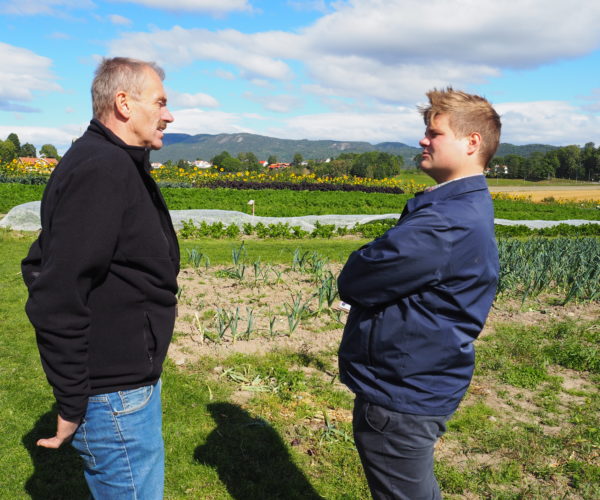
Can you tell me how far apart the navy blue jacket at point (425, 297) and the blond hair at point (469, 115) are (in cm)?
16

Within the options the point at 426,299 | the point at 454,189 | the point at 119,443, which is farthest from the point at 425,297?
the point at 119,443

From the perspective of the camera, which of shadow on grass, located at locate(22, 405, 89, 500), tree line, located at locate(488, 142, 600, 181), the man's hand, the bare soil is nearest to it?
the man's hand

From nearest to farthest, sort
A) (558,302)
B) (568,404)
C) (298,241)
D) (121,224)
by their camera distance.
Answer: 1. (121,224)
2. (568,404)
3. (558,302)
4. (298,241)

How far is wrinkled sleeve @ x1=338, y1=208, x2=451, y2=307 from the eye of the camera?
5.88 feet

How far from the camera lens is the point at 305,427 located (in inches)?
148

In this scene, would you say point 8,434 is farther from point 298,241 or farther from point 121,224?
point 298,241

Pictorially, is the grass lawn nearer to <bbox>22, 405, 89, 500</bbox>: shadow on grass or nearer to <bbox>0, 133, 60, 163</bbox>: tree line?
<bbox>22, 405, 89, 500</bbox>: shadow on grass

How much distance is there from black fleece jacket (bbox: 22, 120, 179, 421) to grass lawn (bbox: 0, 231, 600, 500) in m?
1.75

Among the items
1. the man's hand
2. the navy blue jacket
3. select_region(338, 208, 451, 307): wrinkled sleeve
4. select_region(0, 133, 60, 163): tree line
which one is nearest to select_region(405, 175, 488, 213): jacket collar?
the navy blue jacket

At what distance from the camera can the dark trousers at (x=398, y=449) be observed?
1913 millimetres

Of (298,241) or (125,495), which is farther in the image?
(298,241)

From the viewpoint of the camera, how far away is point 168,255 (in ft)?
5.92

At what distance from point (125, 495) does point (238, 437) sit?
6.18 ft

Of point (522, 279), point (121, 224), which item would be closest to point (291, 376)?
point (121, 224)
